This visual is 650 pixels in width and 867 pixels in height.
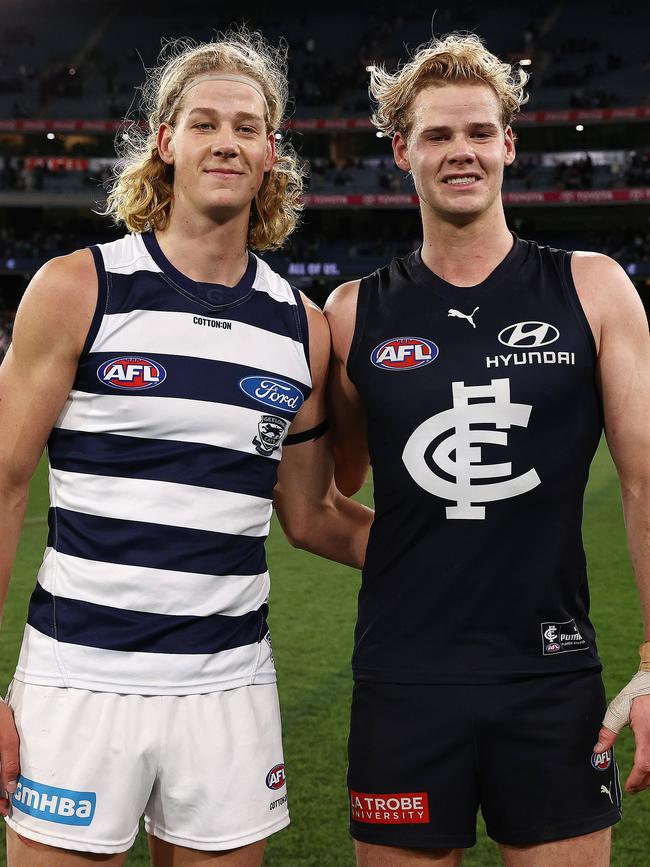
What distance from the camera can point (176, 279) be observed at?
7.52ft

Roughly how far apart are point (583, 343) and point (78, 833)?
1.48 metres

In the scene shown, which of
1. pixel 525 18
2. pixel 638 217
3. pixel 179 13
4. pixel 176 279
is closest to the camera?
pixel 176 279

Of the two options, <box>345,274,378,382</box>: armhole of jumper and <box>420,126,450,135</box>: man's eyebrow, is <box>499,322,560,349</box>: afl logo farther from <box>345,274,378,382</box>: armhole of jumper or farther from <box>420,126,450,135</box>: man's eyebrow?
<box>420,126,450,135</box>: man's eyebrow

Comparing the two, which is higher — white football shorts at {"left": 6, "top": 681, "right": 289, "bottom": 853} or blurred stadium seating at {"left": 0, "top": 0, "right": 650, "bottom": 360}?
blurred stadium seating at {"left": 0, "top": 0, "right": 650, "bottom": 360}

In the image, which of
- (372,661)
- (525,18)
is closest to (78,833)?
(372,661)

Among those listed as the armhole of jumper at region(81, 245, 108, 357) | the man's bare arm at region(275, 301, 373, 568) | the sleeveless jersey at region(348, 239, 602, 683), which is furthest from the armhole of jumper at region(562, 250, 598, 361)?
the armhole of jumper at region(81, 245, 108, 357)

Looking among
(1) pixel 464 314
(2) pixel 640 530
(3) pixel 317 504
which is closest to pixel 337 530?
(3) pixel 317 504

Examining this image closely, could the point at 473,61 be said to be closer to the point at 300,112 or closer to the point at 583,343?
the point at 583,343

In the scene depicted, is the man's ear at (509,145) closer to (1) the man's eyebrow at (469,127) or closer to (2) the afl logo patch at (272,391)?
(1) the man's eyebrow at (469,127)

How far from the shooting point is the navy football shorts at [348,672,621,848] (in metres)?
2.20

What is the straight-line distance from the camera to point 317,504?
2.72m

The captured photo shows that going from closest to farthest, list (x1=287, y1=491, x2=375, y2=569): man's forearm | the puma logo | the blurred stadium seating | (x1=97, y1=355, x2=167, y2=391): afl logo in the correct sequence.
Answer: (x1=97, y1=355, x2=167, y2=391): afl logo < the puma logo < (x1=287, y1=491, x2=375, y2=569): man's forearm < the blurred stadium seating

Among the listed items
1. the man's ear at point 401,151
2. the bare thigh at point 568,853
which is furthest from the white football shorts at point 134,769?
the man's ear at point 401,151

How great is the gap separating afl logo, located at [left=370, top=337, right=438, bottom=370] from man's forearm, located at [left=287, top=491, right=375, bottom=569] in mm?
504
